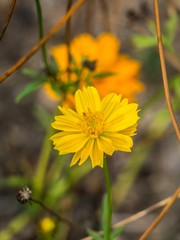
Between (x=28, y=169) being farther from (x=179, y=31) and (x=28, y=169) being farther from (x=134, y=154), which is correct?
(x=179, y=31)

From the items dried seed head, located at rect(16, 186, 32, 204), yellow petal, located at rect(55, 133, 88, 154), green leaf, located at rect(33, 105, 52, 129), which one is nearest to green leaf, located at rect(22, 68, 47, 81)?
dried seed head, located at rect(16, 186, 32, 204)

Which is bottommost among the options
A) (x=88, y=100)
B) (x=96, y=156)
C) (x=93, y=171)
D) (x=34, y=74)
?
(x=96, y=156)

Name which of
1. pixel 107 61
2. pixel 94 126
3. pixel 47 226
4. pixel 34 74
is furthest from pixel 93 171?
pixel 94 126

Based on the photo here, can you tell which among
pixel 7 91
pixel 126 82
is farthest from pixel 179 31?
pixel 7 91

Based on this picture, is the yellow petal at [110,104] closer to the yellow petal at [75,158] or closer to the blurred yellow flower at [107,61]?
the yellow petal at [75,158]

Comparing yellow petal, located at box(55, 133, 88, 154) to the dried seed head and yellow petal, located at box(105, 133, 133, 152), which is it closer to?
yellow petal, located at box(105, 133, 133, 152)

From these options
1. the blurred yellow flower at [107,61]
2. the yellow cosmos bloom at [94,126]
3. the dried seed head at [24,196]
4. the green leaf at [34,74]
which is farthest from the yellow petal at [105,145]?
the blurred yellow flower at [107,61]

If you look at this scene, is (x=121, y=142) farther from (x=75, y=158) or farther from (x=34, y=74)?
(x=34, y=74)

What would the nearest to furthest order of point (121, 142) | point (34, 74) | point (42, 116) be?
point (121, 142)
point (34, 74)
point (42, 116)

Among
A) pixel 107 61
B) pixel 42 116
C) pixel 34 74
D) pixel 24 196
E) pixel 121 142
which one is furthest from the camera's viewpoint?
pixel 42 116
